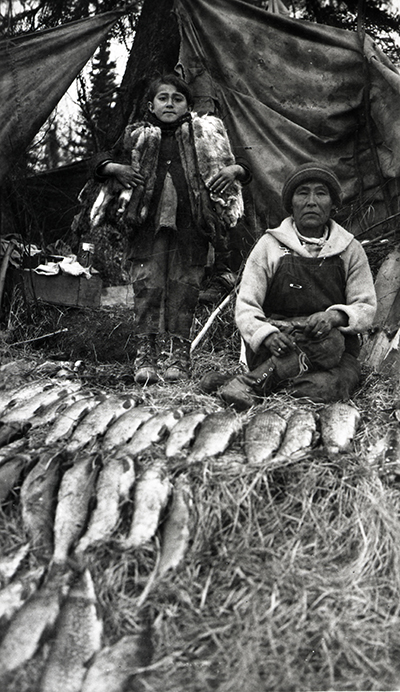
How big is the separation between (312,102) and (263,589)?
462cm

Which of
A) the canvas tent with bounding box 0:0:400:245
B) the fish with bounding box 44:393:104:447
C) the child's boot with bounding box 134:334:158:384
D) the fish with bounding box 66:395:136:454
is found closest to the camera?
the fish with bounding box 66:395:136:454

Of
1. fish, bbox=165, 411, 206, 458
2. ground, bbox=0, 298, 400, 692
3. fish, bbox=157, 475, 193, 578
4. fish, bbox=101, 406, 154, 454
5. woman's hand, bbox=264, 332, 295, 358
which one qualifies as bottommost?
ground, bbox=0, 298, 400, 692

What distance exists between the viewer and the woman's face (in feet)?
16.7

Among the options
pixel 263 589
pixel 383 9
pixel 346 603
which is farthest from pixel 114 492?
pixel 383 9

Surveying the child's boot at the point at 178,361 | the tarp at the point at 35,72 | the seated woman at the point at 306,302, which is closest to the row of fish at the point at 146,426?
the seated woman at the point at 306,302

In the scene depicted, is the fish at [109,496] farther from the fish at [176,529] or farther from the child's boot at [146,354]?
the child's boot at [146,354]

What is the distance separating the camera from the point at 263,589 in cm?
346

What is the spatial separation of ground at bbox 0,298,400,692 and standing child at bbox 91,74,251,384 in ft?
5.20

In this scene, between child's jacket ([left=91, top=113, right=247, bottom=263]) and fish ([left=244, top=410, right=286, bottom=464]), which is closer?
fish ([left=244, top=410, right=286, bottom=464])

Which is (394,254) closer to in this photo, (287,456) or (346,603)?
(287,456)

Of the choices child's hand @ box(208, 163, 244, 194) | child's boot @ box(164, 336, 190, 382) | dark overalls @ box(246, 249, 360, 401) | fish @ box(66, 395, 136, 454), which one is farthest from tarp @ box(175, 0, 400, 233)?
fish @ box(66, 395, 136, 454)

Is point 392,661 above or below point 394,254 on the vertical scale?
below

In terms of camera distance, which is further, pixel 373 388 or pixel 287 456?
pixel 373 388

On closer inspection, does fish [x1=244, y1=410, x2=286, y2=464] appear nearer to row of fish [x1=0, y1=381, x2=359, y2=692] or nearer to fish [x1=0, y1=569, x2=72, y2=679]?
row of fish [x1=0, y1=381, x2=359, y2=692]
